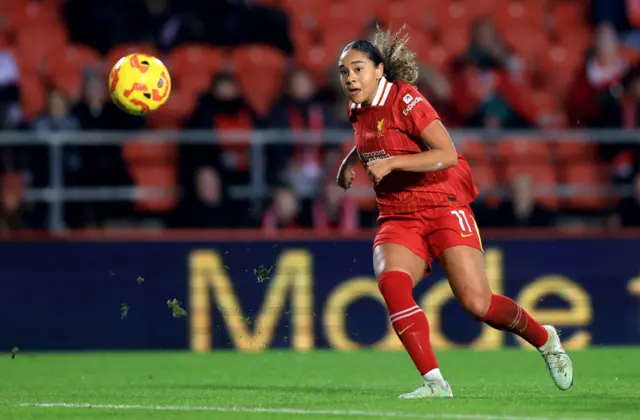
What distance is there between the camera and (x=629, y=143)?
44.7 ft

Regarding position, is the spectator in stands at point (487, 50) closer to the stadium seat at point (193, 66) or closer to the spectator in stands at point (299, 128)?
the spectator in stands at point (299, 128)

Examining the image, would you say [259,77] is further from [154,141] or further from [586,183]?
[586,183]

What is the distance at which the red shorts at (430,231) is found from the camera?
747 centimetres

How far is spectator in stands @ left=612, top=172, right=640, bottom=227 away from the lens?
1349cm

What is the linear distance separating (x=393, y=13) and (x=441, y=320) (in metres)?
4.97

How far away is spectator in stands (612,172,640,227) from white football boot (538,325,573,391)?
5.94 m

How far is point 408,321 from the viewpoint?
722cm

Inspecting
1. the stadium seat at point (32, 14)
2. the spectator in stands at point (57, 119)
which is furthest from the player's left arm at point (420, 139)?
the stadium seat at point (32, 14)

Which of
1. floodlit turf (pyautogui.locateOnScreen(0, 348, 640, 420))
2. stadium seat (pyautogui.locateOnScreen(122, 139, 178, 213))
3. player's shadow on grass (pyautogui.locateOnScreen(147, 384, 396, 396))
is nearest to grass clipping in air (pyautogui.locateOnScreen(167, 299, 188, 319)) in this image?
floodlit turf (pyautogui.locateOnScreen(0, 348, 640, 420))

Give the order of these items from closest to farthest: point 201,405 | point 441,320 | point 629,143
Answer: point 201,405, point 441,320, point 629,143

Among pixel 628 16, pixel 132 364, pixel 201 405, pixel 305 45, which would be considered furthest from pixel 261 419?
pixel 628 16

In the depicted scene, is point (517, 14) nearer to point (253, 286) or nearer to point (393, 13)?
point (393, 13)

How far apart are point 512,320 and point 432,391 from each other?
75 cm

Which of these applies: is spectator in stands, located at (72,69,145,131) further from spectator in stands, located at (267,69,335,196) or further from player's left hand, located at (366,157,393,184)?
player's left hand, located at (366,157,393,184)
